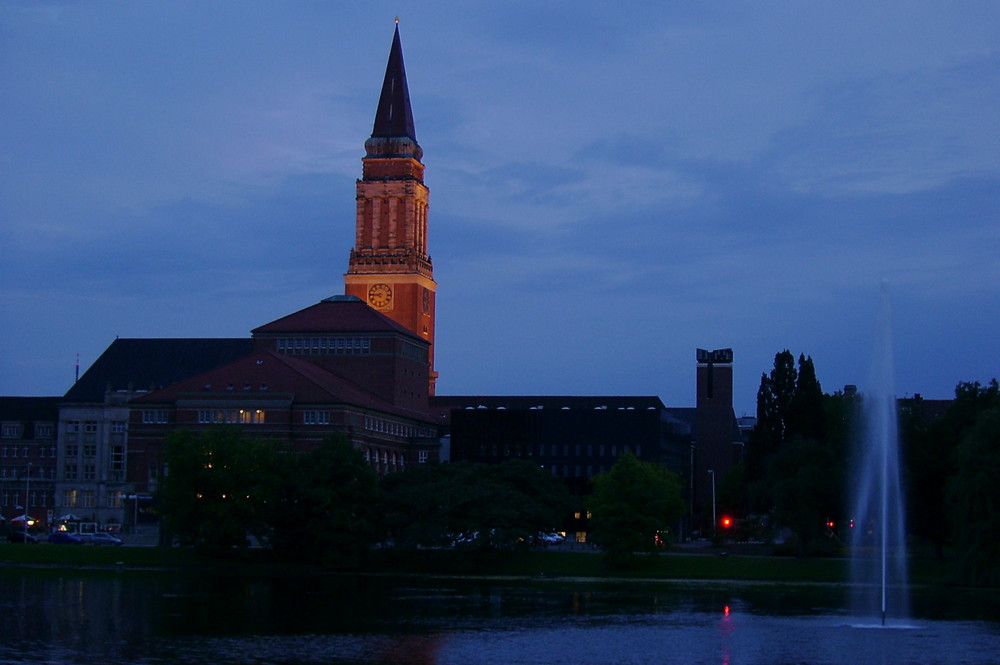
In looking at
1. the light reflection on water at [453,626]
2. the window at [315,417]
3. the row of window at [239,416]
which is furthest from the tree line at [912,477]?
the row of window at [239,416]

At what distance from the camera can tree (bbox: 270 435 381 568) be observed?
387 feet

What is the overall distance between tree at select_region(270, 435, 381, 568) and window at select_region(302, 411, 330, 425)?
106 feet

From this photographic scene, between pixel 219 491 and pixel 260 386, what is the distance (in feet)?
128

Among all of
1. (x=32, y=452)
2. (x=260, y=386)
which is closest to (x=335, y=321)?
(x=260, y=386)

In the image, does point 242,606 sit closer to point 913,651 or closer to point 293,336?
point 913,651

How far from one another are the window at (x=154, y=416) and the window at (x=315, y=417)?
49.6ft

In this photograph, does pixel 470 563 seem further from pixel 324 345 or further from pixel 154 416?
pixel 324 345

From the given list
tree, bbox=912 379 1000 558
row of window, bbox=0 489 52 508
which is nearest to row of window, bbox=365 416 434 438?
row of window, bbox=0 489 52 508

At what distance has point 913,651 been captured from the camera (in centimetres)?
6438

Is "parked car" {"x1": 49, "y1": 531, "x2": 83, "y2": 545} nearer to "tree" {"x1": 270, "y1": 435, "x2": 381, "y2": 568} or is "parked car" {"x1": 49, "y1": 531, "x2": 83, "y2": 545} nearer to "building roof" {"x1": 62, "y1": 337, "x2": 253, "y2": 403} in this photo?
"tree" {"x1": 270, "y1": 435, "x2": 381, "y2": 568}

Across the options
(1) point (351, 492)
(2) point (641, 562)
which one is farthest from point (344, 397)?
(2) point (641, 562)

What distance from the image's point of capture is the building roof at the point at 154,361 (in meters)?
184

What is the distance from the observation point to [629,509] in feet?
393

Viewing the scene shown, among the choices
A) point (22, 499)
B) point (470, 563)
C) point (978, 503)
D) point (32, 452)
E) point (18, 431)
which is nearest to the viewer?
point (978, 503)
